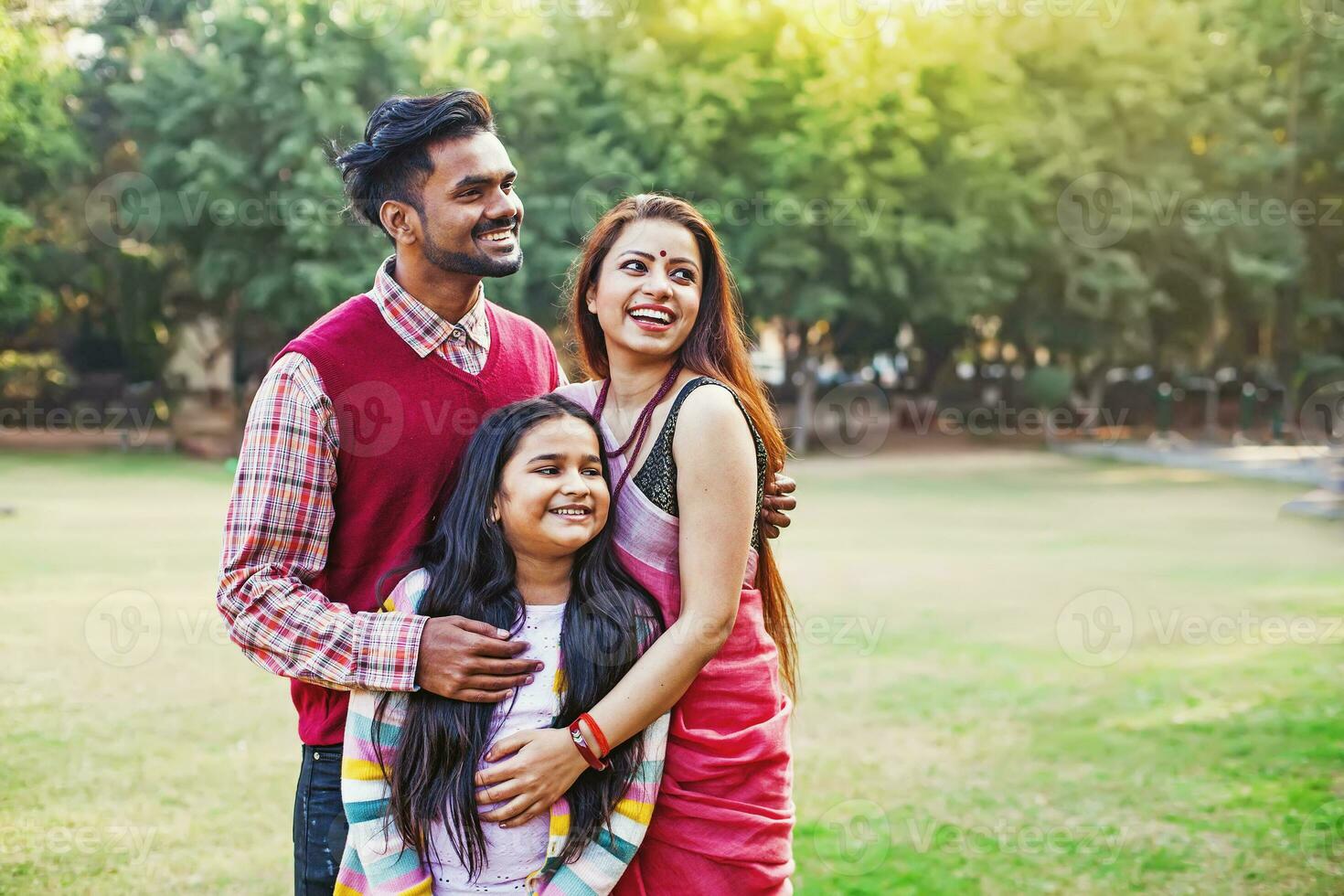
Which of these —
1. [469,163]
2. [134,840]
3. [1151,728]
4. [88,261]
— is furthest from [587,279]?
[88,261]

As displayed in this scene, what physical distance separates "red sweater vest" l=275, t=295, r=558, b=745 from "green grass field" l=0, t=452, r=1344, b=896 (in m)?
2.68

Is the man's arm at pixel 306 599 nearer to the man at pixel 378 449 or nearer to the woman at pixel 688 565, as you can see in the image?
the man at pixel 378 449

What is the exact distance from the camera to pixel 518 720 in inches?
93.7

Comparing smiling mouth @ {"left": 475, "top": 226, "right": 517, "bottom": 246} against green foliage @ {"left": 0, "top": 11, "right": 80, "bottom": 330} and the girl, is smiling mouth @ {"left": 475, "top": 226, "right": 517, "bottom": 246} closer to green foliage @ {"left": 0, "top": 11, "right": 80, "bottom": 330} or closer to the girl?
the girl

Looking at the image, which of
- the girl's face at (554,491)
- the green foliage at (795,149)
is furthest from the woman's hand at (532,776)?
the green foliage at (795,149)

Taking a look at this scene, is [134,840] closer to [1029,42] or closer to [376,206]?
[376,206]

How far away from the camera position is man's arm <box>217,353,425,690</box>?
2.35 m

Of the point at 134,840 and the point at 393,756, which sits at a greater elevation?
the point at 393,756

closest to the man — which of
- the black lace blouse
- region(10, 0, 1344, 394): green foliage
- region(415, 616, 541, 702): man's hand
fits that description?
region(415, 616, 541, 702): man's hand

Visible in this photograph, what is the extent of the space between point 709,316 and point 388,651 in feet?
2.94

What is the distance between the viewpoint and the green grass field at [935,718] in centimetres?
497

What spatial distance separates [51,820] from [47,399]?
22534 mm

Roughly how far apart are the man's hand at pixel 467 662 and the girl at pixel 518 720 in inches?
1.7

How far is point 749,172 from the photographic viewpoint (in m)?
22.5
